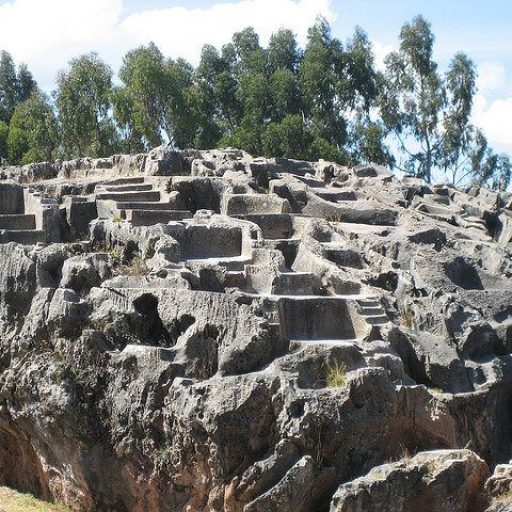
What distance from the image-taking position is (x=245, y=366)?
1777cm

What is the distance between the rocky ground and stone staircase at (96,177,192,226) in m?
0.08

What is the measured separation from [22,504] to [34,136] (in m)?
33.7

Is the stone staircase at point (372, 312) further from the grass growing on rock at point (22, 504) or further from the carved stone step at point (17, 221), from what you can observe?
the carved stone step at point (17, 221)

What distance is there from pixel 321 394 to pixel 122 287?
4.98 m

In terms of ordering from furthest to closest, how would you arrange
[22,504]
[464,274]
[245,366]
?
[464,274] → [22,504] → [245,366]

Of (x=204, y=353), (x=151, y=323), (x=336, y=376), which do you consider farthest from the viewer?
(x=151, y=323)

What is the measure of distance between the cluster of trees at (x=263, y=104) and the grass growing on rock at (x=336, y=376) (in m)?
33.8

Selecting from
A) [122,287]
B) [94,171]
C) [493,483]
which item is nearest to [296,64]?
[94,171]

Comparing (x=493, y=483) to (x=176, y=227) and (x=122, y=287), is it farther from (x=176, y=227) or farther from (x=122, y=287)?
(x=176, y=227)

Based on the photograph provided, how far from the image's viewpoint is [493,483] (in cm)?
1612

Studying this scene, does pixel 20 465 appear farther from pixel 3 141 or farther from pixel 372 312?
pixel 3 141

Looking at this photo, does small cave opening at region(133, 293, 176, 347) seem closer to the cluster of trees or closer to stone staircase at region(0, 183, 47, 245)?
stone staircase at region(0, 183, 47, 245)

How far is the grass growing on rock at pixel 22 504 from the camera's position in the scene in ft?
63.6

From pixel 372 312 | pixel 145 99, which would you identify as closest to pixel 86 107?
pixel 145 99
